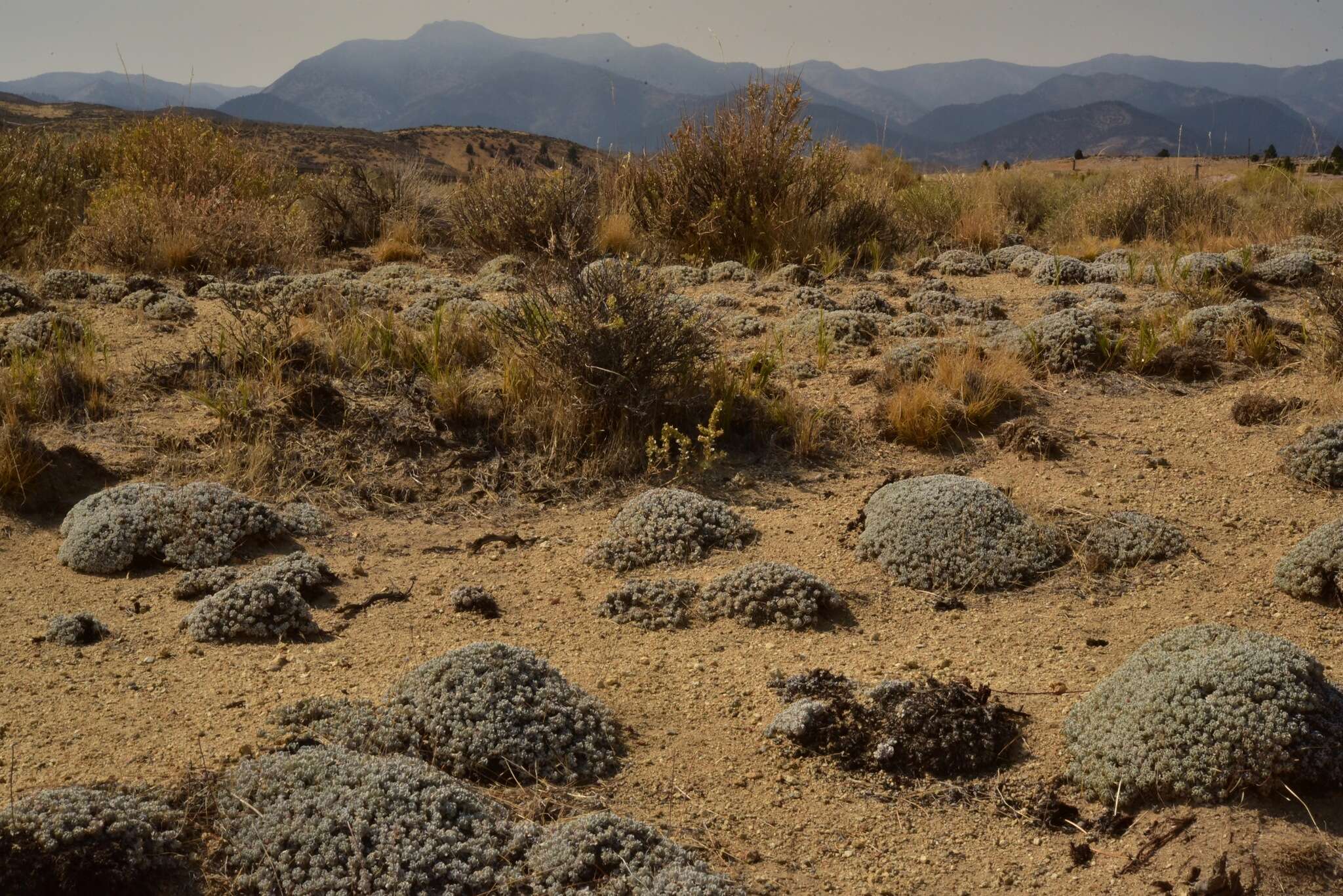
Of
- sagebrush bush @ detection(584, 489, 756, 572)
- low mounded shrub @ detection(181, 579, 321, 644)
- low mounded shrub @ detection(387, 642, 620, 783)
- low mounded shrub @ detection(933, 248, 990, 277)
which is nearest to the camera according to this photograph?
low mounded shrub @ detection(387, 642, 620, 783)

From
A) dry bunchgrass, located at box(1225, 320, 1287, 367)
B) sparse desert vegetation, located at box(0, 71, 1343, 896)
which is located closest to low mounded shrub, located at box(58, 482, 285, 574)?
sparse desert vegetation, located at box(0, 71, 1343, 896)

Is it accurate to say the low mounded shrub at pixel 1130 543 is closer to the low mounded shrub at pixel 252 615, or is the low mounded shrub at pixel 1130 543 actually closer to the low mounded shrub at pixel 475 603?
the low mounded shrub at pixel 475 603

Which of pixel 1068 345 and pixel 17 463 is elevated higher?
pixel 1068 345

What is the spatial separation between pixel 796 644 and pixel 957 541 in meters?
1.00

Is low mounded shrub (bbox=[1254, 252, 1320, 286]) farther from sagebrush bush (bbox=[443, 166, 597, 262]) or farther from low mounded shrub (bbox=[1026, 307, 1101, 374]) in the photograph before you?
sagebrush bush (bbox=[443, 166, 597, 262])

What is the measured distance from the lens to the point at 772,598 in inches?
156

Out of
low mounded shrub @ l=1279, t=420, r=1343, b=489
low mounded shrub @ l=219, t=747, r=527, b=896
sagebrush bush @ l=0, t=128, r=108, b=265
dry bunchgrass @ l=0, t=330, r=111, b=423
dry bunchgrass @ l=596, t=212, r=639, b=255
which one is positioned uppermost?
sagebrush bush @ l=0, t=128, r=108, b=265

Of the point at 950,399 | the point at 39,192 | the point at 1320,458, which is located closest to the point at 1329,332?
the point at 1320,458

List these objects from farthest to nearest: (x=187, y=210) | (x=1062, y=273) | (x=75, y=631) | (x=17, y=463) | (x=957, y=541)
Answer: (x=1062, y=273), (x=187, y=210), (x=17, y=463), (x=957, y=541), (x=75, y=631)

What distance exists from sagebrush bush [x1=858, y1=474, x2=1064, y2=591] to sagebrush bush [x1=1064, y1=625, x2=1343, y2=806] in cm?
126

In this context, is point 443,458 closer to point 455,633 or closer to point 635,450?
point 635,450

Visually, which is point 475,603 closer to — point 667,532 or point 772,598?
point 667,532

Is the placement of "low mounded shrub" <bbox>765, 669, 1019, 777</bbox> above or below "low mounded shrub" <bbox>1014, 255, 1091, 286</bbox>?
below

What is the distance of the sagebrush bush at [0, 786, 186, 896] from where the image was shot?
2232mm
